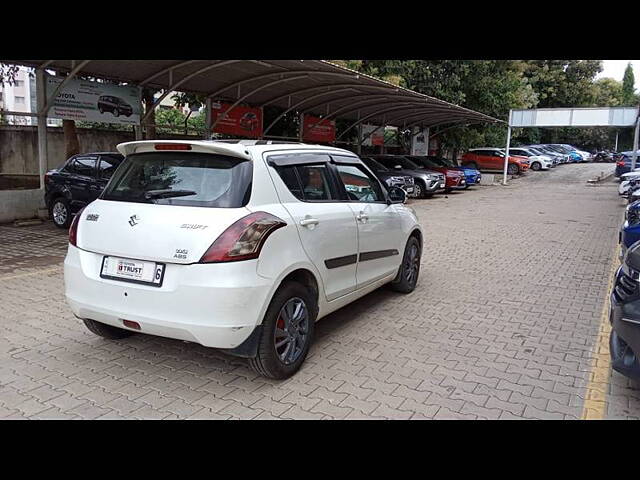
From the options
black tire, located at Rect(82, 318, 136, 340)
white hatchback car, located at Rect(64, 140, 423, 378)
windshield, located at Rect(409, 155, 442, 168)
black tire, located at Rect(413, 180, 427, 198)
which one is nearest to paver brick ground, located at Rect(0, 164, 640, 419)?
black tire, located at Rect(82, 318, 136, 340)

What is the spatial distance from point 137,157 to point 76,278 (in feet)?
3.35

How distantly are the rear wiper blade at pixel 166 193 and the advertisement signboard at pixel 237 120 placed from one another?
437 inches

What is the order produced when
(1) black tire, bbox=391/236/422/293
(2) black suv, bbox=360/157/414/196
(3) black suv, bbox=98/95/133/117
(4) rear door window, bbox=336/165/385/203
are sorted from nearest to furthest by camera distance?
(4) rear door window, bbox=336/165/385/203 < (1) black tire, bbox=391/236/422/293 < (3) black suv, bbox=98/95/133/117 < (2) black suv, bbox=360/157/414/196

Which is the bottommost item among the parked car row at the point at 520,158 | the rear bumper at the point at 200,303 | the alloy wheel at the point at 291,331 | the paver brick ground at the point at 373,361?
the paver brick ground at the point at 373,361

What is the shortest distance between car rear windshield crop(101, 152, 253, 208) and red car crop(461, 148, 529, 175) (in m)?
29.2

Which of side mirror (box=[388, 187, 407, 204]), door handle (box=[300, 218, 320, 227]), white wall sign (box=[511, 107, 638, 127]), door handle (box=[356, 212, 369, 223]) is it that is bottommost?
door handle (box=[356, 212, 369, 223])

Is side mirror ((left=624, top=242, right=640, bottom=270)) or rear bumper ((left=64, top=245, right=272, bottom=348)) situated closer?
rear bumper ((left=64, top=245, right=272, bottom=348))

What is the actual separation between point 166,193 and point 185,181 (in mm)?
158

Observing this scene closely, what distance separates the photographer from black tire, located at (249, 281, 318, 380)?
11.7 ft

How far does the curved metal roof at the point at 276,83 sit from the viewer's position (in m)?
10.8

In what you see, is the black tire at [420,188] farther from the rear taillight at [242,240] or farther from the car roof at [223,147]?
the rear taillight at [242,240]

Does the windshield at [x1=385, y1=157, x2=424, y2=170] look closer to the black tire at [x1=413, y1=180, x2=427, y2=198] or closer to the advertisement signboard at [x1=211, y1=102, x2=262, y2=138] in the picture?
the black tire at [x1=413, y1=180, x2=427, y2=198]

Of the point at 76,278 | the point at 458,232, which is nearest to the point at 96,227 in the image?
the point at 76,278

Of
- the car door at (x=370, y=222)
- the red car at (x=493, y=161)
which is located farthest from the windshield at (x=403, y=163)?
the car door at (x=370, y=222)
